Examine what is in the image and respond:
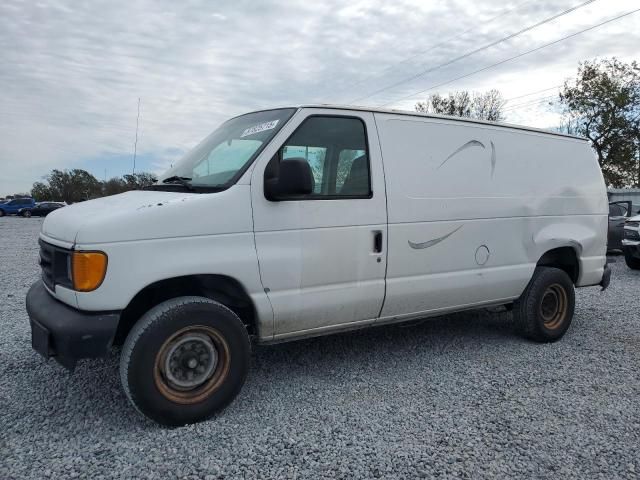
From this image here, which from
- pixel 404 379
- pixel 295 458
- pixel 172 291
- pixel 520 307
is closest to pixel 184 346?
pixel 172 291

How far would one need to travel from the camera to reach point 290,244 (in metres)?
3.51

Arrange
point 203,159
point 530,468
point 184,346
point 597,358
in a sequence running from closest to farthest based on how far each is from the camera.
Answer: point 530,468, point 184,346, point 203,159, point 597,358

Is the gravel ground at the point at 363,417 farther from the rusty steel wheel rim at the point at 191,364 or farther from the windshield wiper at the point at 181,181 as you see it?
the windshield wiper at the point at 181,181

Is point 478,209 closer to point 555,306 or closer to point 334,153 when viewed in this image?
point 334,153

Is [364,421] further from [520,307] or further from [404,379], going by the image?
[520,307]

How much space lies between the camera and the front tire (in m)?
3.04

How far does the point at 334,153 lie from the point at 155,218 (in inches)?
56.9

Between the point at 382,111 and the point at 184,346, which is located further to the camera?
the point at 382,111

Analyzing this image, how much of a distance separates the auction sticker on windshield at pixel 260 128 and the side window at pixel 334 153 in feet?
0.62

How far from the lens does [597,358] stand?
4.66 meters

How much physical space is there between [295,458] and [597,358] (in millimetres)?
3256

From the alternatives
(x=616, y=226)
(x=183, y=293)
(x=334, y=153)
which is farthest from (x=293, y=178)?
(x=616, y=226)

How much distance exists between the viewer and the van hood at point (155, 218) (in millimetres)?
2971

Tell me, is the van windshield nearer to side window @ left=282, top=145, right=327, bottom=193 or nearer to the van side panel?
side window @ left=282, top=145, right=327, bottom=193
